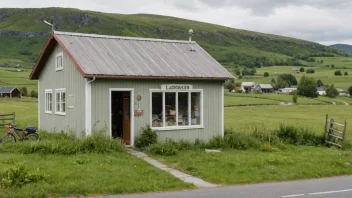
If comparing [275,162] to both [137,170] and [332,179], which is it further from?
[137,170]

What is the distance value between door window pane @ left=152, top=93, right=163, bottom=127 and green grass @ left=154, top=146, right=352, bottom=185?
101 inches

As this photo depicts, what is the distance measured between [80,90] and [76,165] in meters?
6.10

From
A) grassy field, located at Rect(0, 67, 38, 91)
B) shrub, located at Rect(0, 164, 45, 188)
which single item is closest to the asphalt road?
shrub, located at Rect(0, 164, 45, 188)

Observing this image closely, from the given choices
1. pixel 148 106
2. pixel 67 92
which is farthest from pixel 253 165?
pixel 67 92

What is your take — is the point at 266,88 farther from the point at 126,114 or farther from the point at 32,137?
the point at 32,137

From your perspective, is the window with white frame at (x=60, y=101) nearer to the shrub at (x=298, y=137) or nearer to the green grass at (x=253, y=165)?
the green grass at (x=253, y=165)

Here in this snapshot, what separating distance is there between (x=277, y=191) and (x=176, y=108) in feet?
30.4

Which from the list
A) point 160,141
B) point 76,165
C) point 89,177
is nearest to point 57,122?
point 160,141

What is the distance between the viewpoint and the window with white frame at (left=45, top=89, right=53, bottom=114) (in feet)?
75.0

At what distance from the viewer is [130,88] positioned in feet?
62.7

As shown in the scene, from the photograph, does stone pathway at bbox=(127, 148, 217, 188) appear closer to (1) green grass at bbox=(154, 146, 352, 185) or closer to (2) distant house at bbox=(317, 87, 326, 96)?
(1) green grass at bbox=(154, 146, 352, 185)

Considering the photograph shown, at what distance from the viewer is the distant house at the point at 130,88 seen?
60.9 ft

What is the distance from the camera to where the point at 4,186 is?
34.9 feet

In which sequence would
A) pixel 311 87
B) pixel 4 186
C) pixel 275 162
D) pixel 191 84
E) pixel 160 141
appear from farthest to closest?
pixel 311 87
pixel 191 84
pixel 160 141
pixel 275 162
pixel 4 186
